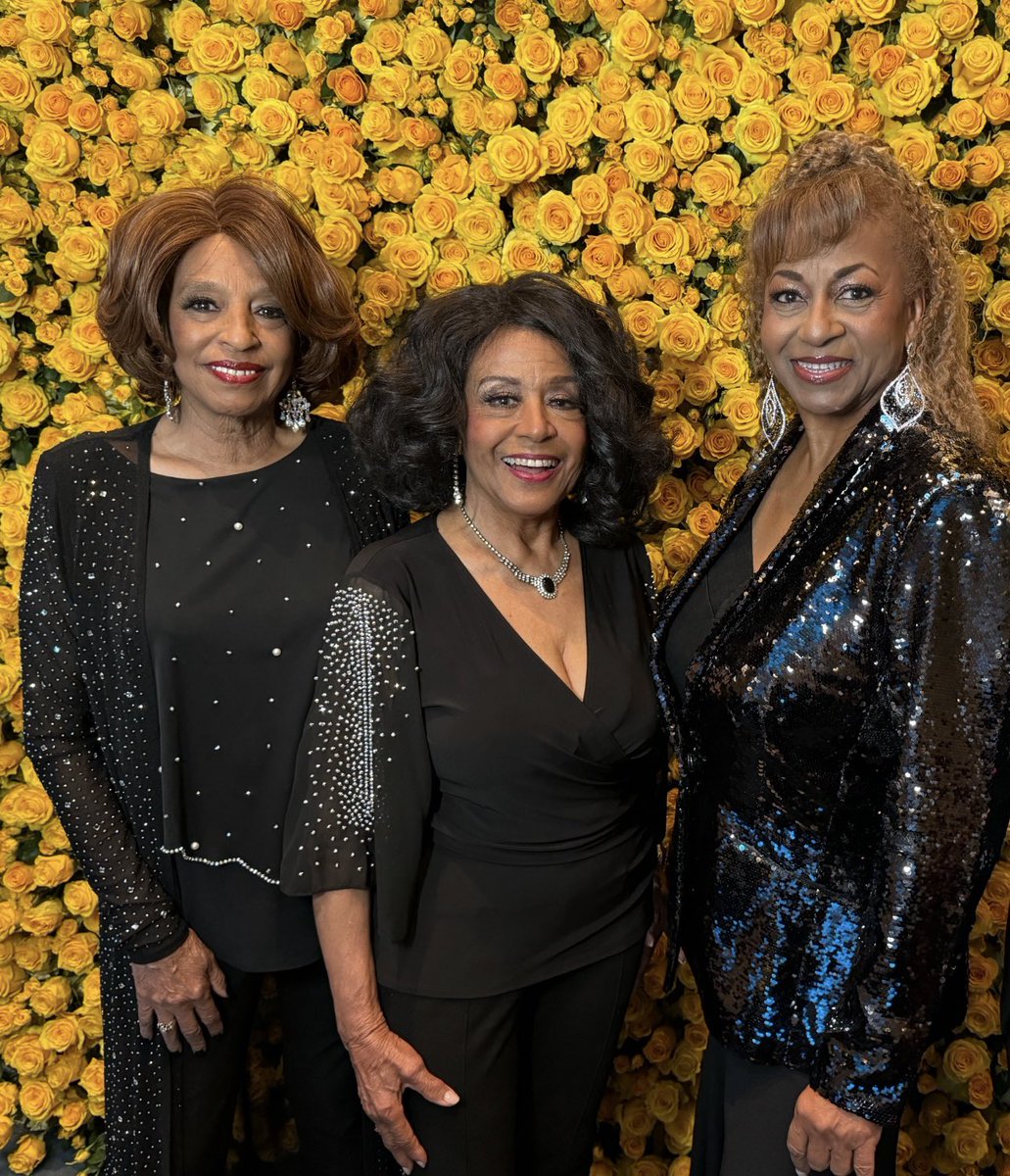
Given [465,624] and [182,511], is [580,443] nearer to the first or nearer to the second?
[465,624]

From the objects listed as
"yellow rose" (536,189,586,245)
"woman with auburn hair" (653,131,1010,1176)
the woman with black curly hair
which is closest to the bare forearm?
the woman with black curly hair

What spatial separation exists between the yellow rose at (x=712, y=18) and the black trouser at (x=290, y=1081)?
72.8 inches

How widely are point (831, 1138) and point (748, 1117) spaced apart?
0.22 m

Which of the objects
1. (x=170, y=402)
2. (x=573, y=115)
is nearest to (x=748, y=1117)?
(x=170, y=402)

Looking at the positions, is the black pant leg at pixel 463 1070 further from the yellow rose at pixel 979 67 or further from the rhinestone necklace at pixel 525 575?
the yellow rose at pixel 979 67

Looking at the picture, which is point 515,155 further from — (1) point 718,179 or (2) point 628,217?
(1) point 718,179

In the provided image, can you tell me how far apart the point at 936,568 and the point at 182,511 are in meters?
1.20

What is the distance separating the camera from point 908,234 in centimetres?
160

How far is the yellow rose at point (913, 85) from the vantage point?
208cm

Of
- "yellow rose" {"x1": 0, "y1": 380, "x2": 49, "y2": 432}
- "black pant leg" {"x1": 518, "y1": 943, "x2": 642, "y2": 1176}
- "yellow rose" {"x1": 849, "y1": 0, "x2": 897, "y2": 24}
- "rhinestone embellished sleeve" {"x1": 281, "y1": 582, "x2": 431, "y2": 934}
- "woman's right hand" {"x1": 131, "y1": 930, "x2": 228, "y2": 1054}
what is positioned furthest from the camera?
"yellow rose" {"x1": 0, "y1": 380, "x2": 49, "y2": 432}

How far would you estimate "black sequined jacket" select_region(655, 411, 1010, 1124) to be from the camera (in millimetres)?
1398

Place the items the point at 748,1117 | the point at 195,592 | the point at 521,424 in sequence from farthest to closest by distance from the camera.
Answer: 1. the point at 195,592
2. the point at 521,424
3. the point at 748,1117

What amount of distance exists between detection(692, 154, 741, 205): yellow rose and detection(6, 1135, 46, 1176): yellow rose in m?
2.60

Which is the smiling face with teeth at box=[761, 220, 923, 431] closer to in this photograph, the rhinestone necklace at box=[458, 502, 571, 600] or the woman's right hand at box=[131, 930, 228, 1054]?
the rhinestone necklace at box=[458, 502, 571, 600]
